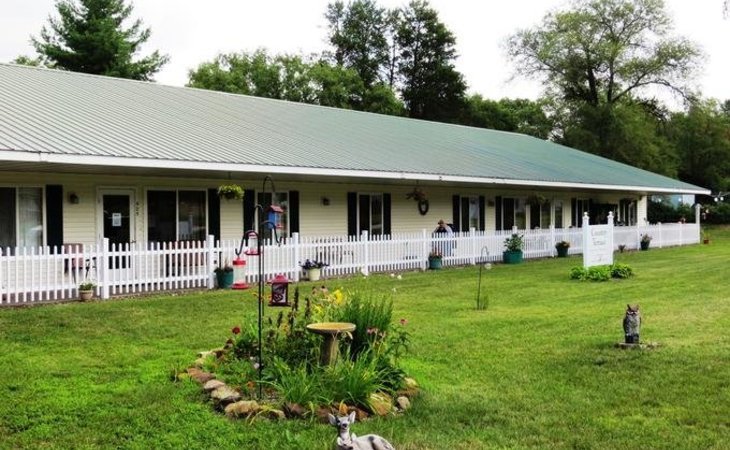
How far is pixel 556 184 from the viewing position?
2291cm

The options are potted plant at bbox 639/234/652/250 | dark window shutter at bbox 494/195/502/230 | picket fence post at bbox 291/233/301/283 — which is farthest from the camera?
potted plant at bbox 639/234/652/250

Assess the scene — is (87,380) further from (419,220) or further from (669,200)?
(669,200)

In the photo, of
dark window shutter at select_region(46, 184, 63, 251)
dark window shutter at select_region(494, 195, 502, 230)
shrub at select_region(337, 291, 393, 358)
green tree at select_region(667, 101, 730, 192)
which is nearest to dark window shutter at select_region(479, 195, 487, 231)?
dark window shutter at select_region(494, 195, 502, 230)

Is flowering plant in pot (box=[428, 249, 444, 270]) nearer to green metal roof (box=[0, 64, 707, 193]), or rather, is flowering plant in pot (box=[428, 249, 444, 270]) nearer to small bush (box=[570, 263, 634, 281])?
green metal roof (box=[0, 64, 707, 193])

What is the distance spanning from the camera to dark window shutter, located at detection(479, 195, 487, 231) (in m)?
24.0

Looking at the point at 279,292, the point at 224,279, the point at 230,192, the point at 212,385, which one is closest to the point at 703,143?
the point at 230,192

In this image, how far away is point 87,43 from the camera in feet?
124

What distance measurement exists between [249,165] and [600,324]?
7897 millimetres

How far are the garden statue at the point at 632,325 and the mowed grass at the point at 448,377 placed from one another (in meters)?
0.28

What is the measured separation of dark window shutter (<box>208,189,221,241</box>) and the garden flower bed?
9550mm

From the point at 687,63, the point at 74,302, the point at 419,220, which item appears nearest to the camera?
the point at 74,302

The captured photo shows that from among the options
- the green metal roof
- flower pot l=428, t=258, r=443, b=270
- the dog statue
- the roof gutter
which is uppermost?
the green metal roof

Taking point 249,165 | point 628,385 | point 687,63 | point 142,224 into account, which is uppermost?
point 687,63

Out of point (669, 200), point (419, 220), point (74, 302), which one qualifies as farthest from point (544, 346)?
point (669, 200)
